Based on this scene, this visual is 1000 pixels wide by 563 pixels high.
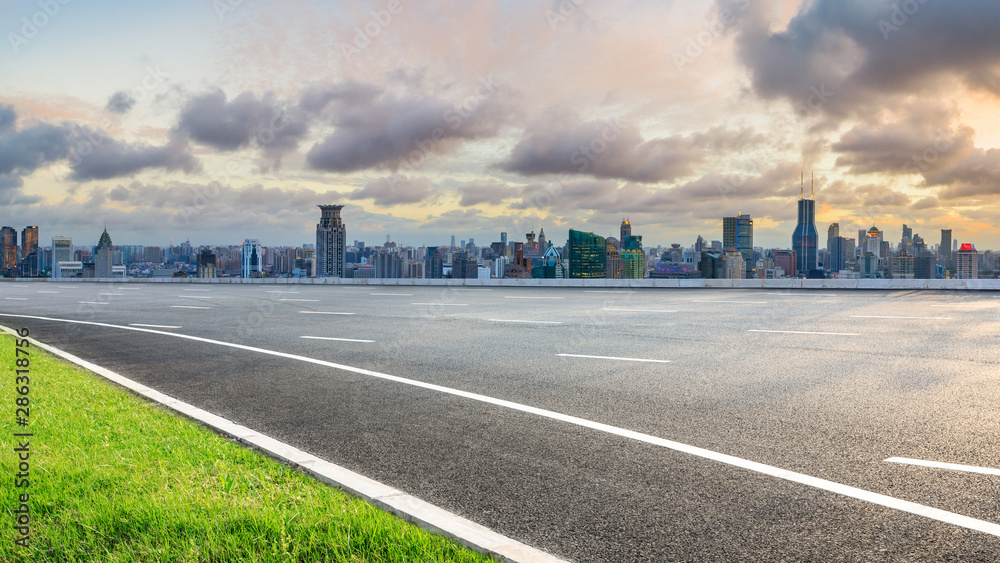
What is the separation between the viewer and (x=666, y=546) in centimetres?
321

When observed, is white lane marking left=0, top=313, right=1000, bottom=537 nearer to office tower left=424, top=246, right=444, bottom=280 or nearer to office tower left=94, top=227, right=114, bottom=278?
office tower left=424, top=246, right=444, bottom=280

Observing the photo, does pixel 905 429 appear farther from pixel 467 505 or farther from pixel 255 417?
pixel 255 417

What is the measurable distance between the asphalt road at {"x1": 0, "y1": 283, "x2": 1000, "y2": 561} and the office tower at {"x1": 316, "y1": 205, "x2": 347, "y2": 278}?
64220 millimetres

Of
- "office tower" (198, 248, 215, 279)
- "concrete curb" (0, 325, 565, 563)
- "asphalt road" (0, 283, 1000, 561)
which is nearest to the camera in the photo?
"concrete curb" (0, 325, 565, 563)

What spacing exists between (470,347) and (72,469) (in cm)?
704

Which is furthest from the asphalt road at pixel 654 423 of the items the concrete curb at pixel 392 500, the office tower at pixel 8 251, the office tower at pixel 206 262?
the office tower at pixel 8 251

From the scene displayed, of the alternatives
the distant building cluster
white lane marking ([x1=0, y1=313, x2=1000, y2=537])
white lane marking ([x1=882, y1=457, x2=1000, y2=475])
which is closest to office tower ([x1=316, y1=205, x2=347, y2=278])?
the distant building cluster

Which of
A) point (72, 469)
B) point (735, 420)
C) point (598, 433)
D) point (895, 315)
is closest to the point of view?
point (72, 469)

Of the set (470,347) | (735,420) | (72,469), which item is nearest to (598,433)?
(735,420)

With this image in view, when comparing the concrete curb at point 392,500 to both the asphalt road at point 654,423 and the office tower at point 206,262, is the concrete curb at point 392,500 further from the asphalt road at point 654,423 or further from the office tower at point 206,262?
the office tower at point 206,262

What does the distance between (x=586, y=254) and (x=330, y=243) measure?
3875 cm

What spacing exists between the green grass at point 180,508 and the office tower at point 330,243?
230 feet

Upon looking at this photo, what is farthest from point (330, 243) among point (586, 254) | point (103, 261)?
point (586, 254)

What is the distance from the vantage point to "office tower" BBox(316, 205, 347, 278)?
7667 cm
